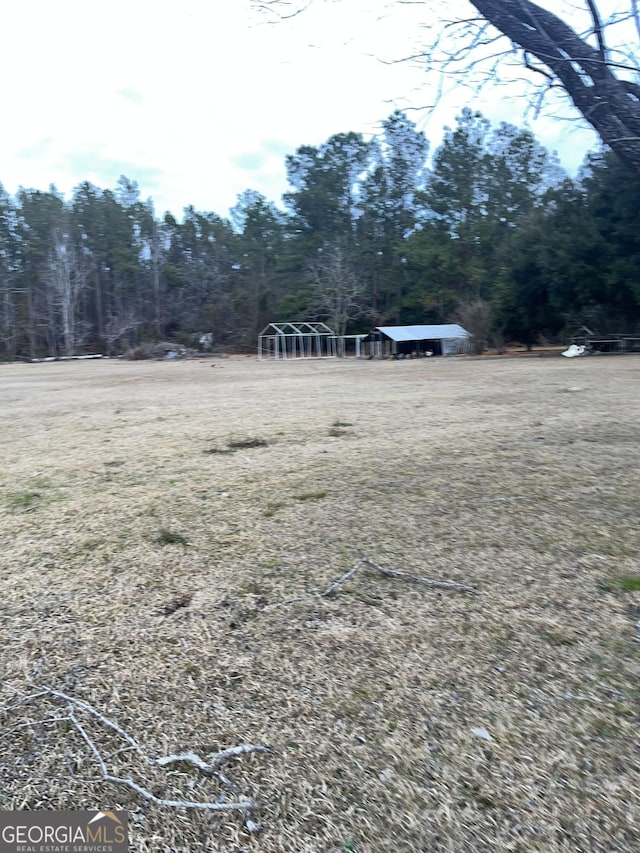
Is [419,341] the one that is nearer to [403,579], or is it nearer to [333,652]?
[403,579]

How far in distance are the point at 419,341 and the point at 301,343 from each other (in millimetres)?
8175

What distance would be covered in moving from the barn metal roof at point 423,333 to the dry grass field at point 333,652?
3102cm

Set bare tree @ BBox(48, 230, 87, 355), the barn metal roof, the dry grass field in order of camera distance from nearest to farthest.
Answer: the dry grass field
the barn metal roof
bare tree @ BBox(48, 230, 87, 355)

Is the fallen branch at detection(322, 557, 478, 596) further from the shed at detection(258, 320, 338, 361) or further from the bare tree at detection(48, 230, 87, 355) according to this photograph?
the bare tree at detection(48, 230, 87, 355)

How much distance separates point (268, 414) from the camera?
27.7 feet

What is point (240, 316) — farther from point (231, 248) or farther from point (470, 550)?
point (470, 550)

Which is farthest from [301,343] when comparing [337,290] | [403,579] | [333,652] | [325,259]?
[333,652]

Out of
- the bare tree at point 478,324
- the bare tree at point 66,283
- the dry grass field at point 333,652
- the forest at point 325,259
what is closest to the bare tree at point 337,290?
the forest at point 325,259

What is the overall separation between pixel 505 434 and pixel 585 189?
24967 mm

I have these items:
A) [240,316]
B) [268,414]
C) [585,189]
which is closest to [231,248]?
[240,316]

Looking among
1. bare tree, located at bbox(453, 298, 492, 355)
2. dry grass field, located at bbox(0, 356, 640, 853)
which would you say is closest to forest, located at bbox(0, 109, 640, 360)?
bare tree, located at bbox(453, 298, 492, 355)

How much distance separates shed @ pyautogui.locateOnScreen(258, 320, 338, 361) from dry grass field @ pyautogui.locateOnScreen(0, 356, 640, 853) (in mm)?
34827

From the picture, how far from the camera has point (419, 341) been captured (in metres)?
36.7

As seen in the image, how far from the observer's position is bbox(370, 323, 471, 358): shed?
35.7 m
